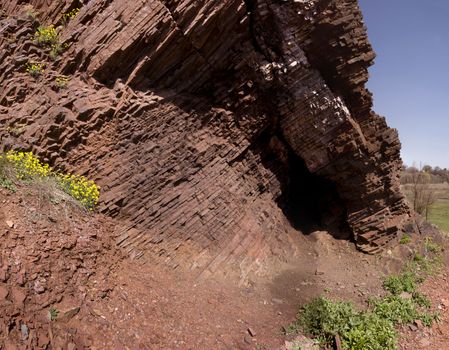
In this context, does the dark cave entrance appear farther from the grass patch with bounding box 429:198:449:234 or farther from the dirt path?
the grass patch with bounding box 429:198:449:234

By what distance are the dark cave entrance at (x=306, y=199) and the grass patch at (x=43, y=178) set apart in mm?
6776

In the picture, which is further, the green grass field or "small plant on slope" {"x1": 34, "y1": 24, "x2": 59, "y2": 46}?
the green grass field

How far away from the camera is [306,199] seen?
15.1 meters

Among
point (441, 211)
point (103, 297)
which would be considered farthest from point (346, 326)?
point (441, 211)

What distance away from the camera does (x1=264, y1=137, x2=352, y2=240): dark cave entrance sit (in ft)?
42.0

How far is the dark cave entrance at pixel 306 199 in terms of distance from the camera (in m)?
12.8

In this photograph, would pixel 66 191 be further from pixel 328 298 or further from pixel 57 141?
pixel 328 298

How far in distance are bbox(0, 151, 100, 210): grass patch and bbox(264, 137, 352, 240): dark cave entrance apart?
678cm

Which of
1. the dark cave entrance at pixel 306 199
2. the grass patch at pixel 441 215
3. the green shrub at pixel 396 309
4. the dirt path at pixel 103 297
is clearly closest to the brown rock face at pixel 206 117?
the dark cave entrance at pixel 306 199

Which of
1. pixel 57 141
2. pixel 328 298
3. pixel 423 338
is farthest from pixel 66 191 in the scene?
pixel 423 338

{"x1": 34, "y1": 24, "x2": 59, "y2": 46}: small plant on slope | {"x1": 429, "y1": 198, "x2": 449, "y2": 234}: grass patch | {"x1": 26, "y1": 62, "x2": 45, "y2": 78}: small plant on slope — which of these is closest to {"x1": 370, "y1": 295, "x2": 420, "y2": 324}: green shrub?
{"x1": 26, "y1": 62, "x2": 45, "y2": 78}: small plant on slope

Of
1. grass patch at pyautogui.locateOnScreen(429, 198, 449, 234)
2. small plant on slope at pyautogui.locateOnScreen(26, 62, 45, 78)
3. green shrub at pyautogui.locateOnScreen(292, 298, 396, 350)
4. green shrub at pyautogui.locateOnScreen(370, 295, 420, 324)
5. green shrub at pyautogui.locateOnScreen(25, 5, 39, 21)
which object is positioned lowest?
small plant on slope at pyautogui.locateOnScreen(26, 62, 45, 78)

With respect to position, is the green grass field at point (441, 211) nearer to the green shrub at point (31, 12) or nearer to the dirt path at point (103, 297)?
the dirt path at point (103, 297)

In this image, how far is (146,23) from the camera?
339 inches
